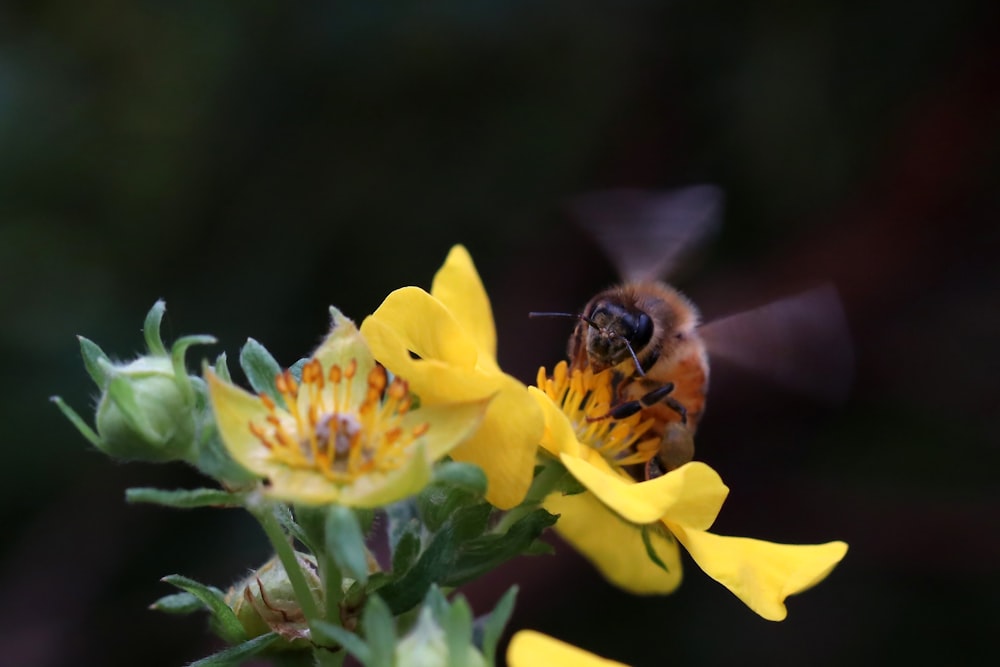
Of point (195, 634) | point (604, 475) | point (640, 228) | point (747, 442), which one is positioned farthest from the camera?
point (747, 442)

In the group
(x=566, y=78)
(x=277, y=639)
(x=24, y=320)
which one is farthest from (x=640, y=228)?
(x=24, y=320)

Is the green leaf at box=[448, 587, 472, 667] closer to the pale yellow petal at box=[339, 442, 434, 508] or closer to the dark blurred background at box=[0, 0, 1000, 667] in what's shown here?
the pale yellow petal at box=[339, 442, 434, 508]

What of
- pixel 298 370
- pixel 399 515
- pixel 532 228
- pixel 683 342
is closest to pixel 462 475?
pixel 298 370

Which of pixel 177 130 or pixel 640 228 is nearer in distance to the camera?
pixel 640 228

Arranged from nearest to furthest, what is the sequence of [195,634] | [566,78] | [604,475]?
[604,475]
[195,634]
[566,78]

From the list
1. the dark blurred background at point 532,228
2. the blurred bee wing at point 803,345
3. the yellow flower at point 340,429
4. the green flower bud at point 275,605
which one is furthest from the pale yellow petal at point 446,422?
the dark blurred background at point 532,228

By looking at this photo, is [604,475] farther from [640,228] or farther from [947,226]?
[947,226]

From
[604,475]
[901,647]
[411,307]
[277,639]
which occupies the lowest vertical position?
[901,647]

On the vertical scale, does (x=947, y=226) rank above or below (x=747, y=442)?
above
